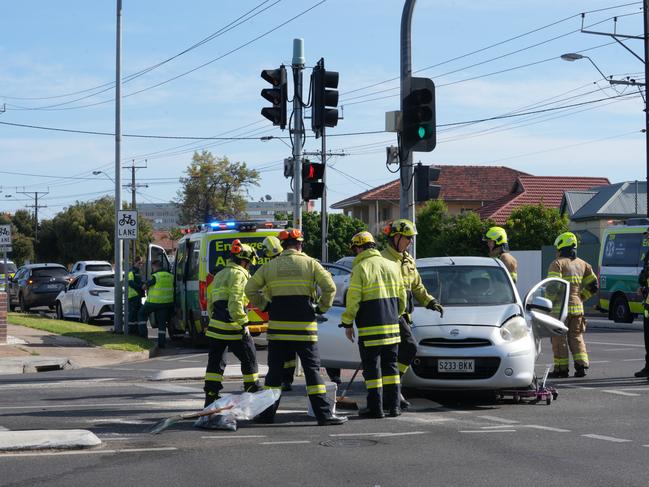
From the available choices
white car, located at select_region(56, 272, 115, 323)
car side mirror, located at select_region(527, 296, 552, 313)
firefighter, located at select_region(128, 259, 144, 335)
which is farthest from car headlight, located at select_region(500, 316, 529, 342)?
white car, located at select_region(56, 272, 115, 323)

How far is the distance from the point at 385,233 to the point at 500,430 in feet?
9.11

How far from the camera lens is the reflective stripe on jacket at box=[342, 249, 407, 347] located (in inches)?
417

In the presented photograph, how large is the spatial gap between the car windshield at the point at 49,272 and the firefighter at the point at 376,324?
2663 centimetres

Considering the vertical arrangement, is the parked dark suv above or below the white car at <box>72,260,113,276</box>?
below

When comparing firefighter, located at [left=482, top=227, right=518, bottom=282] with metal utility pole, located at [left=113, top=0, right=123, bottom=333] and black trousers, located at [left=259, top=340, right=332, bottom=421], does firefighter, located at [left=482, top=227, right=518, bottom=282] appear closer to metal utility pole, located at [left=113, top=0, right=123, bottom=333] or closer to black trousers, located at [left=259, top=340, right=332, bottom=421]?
black trousers, located at [left=259, top=340, right=332, bottom=421]

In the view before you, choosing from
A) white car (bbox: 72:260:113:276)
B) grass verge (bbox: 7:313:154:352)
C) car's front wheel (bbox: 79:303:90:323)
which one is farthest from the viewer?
white car (bbox: 72:260:113:276)

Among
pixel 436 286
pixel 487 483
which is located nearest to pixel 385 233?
pixel 436 286

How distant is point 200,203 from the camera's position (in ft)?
244

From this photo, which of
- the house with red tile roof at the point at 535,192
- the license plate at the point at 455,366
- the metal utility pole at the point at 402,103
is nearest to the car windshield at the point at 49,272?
the metal utility pole at the point at 402,103

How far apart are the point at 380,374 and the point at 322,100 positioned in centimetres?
537

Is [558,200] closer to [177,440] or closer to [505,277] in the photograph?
[505,277]

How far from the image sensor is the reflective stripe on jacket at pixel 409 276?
1157 centimetres

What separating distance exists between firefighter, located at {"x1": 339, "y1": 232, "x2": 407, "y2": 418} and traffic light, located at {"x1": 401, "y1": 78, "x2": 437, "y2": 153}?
4.20 meters

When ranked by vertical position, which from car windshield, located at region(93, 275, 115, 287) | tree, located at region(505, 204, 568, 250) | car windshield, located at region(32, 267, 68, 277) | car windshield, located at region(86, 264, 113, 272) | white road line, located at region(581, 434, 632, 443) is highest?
tree, located at region(505, 204, 568, 250)
